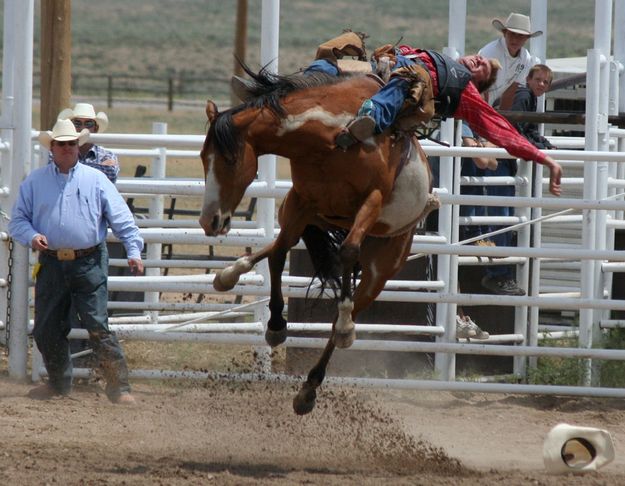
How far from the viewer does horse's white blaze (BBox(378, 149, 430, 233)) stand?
6.41 m

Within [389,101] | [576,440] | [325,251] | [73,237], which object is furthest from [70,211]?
[576,440]

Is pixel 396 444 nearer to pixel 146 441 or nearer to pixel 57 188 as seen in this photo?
pixel 146 441

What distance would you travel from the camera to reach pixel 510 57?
30.6 feet

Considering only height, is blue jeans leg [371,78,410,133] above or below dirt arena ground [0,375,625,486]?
above

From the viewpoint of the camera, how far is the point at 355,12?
82875 mm

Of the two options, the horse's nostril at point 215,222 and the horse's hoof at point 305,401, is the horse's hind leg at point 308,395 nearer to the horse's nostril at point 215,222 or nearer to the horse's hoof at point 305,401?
the horse's hoof at point 305,401

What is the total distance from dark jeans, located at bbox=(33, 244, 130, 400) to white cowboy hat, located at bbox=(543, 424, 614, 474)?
2.75 m

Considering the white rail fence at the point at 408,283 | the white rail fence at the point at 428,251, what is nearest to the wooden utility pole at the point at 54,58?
the white rail fence at the point at 428,251

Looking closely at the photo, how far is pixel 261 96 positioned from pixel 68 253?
187 cm

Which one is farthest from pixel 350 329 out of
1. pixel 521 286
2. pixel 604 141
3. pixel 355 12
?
pixel 355 12

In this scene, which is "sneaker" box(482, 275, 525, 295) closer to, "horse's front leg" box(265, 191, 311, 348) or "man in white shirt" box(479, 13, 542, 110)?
"man in white shirt" box(479, 13, 542, 110)

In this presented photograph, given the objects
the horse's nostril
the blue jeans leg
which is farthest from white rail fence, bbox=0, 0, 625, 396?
the horse's nostril

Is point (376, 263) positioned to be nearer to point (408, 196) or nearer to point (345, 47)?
point (408, 196)

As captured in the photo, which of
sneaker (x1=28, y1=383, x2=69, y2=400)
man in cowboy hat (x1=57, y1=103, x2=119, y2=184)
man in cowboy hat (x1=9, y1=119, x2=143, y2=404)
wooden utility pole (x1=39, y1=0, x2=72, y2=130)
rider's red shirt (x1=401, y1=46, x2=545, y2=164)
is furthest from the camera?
wooden utility pole (x1=39, y1=0, x2=72, y2=130)
